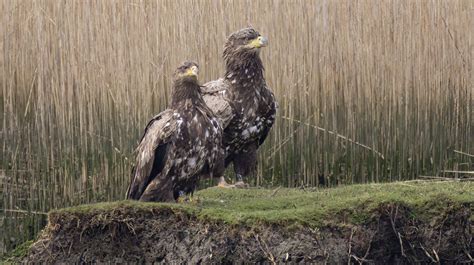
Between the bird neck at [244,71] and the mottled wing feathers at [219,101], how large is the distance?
0.29ft

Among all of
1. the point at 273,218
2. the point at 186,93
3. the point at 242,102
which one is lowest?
the point at 273,218

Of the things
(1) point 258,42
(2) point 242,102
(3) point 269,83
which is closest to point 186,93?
(2) point 242,102

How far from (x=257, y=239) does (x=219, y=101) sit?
2.05m

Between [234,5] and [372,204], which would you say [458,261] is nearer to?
[372,204]

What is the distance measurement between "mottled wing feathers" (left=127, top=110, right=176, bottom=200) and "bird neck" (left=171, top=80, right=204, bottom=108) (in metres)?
0.11

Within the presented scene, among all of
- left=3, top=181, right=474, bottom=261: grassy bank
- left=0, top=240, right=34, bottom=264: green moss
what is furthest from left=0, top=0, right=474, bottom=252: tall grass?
left=3, top=181, right=474, bottom=261: grassy bank

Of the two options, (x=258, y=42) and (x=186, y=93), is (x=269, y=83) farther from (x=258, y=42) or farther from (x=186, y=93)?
(x=186, y=93)

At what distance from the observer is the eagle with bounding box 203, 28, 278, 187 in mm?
7734

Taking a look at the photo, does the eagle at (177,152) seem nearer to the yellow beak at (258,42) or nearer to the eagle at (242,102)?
the eagle at (242,102)

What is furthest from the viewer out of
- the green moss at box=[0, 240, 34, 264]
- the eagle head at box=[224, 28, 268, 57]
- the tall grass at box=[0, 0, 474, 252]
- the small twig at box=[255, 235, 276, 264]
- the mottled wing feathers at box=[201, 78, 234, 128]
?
the tall grass at box=[0, 0, 474, 252]

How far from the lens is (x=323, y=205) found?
20.5 ft

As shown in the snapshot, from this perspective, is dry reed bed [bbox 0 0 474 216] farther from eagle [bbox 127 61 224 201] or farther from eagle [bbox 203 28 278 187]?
eagle [bbox 127 61 224 201]

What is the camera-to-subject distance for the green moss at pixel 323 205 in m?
5.99

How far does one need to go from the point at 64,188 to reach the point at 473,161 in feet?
11.8
